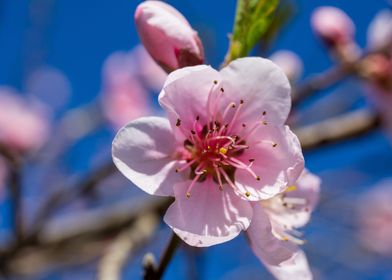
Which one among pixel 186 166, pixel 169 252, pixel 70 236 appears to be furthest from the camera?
pixel 70 236

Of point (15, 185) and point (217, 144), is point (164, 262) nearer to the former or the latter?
point (217, 144)

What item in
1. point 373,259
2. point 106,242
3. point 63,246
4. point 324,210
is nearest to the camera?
point 63,246

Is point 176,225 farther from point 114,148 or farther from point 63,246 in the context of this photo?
point 63,246

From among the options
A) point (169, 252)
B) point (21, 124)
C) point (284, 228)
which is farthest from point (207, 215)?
point (21, 124)

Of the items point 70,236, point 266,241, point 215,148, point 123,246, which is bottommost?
point 70,236

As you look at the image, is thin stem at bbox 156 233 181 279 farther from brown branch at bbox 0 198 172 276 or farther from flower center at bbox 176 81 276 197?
brown branch at bbox 0 198 172 276

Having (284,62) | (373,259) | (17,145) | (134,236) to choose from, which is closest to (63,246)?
(134,236)

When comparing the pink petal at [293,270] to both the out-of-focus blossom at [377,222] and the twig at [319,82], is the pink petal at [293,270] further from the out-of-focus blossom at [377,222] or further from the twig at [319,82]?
the out-of-focus blossom at [377,222]
